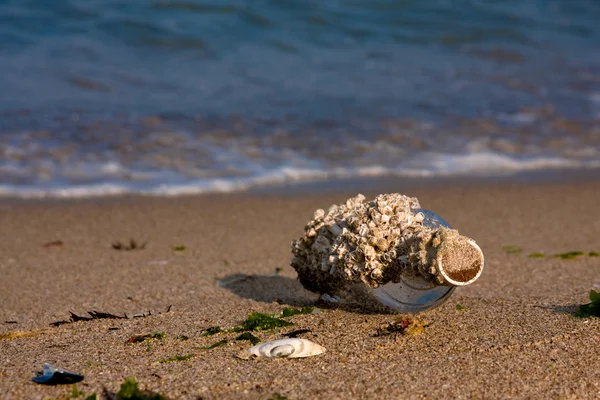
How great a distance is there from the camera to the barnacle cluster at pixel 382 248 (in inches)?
91.0

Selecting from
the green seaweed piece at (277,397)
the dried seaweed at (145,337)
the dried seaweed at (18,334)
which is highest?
the green seaweed piece at (277,397)

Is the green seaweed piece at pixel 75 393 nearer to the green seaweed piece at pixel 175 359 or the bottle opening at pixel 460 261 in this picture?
the green seaweed piece at pixel 175 359

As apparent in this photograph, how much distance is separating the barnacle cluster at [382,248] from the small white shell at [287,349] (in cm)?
33

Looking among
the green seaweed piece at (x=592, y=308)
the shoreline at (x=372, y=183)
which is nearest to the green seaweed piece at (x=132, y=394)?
the green seaweed piece at (x=592, y=308)

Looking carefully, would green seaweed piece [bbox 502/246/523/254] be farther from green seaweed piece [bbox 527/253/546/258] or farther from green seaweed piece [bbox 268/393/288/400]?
green seaweed piece [bbox 268/393/288/400]

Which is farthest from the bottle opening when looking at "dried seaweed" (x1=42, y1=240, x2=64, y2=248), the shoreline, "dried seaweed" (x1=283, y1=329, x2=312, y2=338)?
the shoreline

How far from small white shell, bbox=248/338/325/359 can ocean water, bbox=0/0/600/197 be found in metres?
3.65

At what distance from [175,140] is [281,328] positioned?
15.3 ft

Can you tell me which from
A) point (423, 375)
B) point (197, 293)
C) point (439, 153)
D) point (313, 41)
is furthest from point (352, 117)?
point (423, 375)

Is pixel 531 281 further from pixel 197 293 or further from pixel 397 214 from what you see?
pixel 197 293

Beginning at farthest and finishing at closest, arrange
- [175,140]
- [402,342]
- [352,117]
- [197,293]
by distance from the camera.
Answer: [352,117]
[175,140]
[197,293]
[402,342]

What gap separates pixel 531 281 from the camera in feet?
11.4

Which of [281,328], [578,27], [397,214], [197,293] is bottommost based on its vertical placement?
[197,293]

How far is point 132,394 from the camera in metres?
1.94
